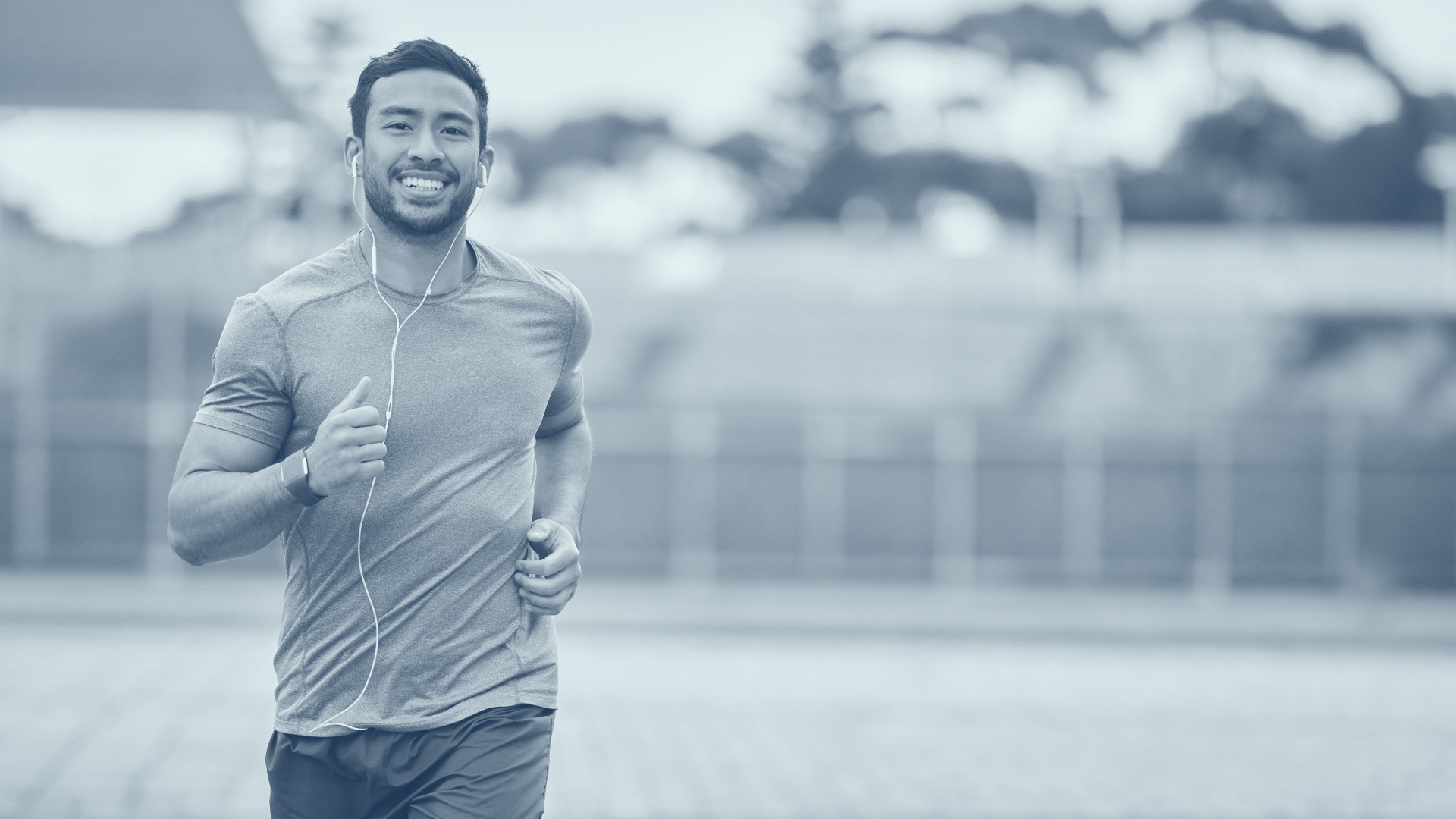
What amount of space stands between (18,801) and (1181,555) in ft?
59.0

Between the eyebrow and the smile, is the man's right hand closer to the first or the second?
the smile

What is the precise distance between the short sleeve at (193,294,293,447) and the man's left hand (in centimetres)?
51

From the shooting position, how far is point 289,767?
128 inches

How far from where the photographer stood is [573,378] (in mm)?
3600

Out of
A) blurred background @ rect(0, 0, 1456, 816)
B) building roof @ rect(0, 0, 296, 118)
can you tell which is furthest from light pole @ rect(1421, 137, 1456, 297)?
building roof @ rect(0, 0, 296, 118)

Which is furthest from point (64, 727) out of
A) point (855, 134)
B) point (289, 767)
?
point (855, 134)

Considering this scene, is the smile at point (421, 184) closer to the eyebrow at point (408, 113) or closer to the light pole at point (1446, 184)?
the eyebrow at point (408, 113)

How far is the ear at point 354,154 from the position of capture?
3.29m

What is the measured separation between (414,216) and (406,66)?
29cm

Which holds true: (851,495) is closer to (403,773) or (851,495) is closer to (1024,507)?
(1024,507)

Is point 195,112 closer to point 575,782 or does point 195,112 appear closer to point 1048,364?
point 1048,364

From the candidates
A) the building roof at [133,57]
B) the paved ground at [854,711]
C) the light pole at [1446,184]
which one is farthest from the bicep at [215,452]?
the light pole at [1446,184]

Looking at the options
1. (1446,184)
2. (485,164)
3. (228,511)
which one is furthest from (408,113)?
(1446,184)

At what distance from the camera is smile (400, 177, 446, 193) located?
320 cm
